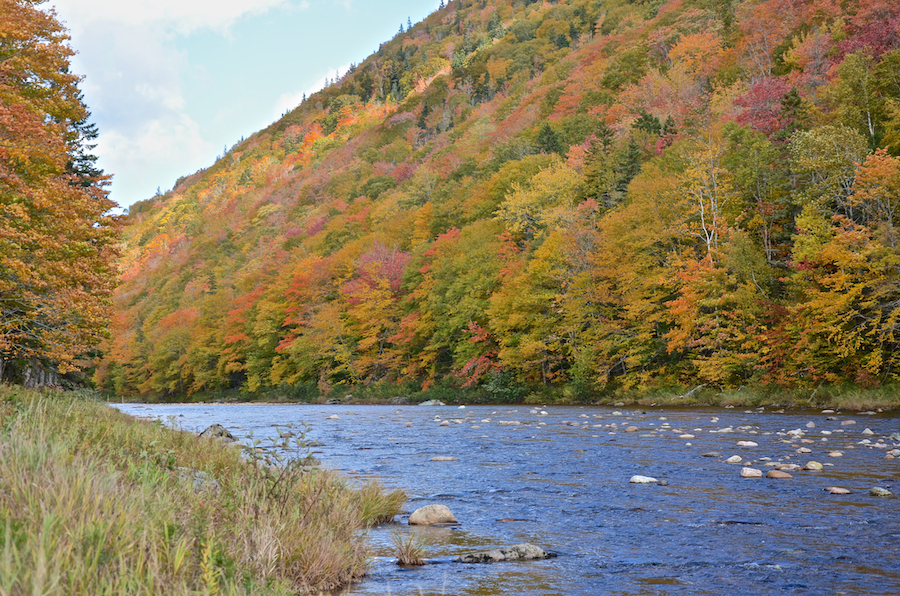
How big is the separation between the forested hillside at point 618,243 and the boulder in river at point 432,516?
65.9 feet

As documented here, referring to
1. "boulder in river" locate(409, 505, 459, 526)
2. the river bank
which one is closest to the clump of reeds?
"boulder in river" locate(409, 505, 459, 526)

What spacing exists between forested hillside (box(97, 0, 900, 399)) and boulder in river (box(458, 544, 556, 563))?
2050 centimetres

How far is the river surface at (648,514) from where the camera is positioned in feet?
17.9

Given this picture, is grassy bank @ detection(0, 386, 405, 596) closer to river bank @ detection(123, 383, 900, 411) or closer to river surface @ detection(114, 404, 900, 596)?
river surface @ detection(114, 404, 900, 596)

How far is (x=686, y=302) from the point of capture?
30062 millimetres

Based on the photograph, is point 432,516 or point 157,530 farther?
point 432,516

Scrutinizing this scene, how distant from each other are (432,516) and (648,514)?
104 inches

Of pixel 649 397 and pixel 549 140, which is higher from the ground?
pixel 549 140

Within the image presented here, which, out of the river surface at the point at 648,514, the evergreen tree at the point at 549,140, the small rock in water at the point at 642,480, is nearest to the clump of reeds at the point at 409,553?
the river surface at the point at 648,514

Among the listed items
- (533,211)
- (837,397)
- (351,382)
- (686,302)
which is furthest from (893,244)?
(351,382)

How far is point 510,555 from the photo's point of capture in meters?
6.18

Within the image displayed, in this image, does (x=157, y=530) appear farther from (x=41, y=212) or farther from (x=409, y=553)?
(x=41, y=212)

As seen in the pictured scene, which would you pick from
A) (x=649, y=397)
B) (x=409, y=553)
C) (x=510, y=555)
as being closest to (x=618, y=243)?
(x=649, y=397)

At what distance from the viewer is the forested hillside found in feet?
84.9
